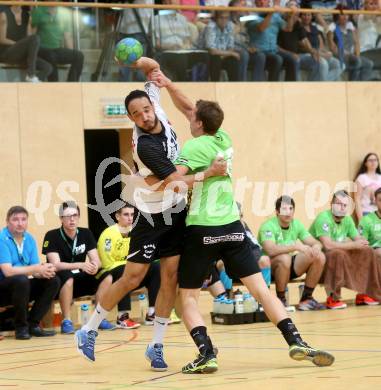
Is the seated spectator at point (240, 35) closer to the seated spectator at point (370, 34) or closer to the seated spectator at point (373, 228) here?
the seated spectator at point (370, 34)

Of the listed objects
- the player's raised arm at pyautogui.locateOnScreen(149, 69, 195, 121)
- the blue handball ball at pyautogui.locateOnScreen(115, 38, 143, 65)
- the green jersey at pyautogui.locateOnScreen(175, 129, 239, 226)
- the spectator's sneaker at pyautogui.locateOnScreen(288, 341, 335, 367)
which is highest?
the blue handball ball at pyautogui.locateOnScreen(115, 38, 143, 65)

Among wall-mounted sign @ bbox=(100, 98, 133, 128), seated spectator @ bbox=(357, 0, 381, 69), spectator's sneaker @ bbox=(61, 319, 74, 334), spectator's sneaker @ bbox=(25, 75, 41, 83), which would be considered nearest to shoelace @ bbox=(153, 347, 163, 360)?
spectator's sneaker @ bbox=(61, 319, 74, 334)

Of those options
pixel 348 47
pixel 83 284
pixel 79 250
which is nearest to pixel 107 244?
pixel 79 250

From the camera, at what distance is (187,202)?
7.04 m

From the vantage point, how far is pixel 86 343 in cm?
728

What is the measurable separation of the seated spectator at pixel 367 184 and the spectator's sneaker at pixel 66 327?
605 cm

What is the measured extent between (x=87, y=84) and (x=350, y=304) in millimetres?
4860

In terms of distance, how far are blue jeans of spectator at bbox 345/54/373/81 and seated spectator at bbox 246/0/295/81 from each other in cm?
128

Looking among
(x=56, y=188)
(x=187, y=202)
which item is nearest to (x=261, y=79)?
(x=56, y=188)

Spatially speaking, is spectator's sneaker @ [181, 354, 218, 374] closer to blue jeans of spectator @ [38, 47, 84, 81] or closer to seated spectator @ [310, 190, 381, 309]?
seated spectator @ [310, 190, 381, 309]

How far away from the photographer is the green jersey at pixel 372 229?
12.5 m

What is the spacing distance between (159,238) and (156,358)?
87 cm

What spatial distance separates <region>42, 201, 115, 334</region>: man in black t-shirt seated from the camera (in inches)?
418

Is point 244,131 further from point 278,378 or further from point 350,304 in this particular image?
point 278,378
